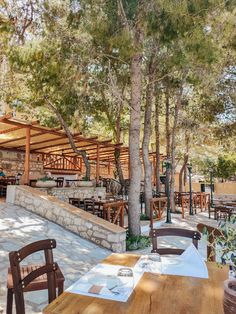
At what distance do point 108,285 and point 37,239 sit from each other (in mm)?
4301

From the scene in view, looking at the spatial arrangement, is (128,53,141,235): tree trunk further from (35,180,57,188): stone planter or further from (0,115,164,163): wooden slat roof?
(35,180,57,188): stone planter

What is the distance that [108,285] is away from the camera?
1942mm

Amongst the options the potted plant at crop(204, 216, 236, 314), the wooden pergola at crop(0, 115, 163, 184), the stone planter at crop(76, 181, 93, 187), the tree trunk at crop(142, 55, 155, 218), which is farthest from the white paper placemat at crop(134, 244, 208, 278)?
the stone planter at crop(76, 181, 93, 187)

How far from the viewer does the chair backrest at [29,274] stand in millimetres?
2098

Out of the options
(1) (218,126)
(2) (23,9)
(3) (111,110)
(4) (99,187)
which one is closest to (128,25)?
(2) (23,9)

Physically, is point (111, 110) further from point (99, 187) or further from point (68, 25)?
point (68, 25)

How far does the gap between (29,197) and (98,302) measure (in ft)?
21.7

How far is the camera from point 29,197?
7941 millimetres

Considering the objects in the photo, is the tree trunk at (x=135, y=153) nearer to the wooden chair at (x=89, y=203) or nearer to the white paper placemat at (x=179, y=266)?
the wooden chair at (x=89, y=203)

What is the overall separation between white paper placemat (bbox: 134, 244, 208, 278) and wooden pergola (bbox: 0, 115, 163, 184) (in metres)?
6.86

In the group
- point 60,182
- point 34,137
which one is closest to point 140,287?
point 34,137

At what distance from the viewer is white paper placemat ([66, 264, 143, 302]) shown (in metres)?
1.81

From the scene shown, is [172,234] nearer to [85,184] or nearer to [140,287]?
[140,287]

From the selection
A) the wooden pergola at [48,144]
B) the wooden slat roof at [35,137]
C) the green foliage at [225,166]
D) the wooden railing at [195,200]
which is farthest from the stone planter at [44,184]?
the green foliage at [225,166]
